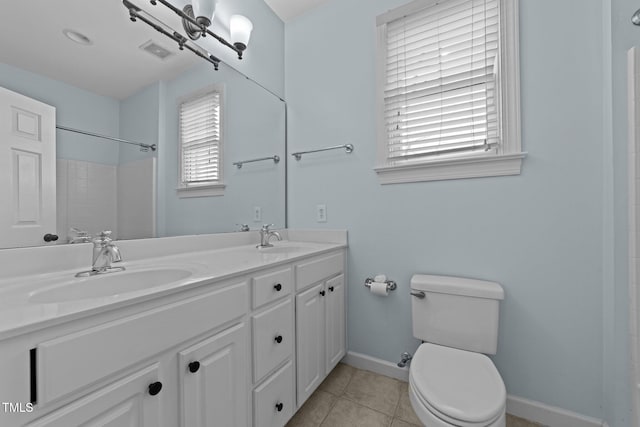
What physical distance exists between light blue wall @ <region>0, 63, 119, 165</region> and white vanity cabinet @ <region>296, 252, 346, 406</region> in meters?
1.00

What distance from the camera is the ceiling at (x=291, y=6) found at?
75.8 inches

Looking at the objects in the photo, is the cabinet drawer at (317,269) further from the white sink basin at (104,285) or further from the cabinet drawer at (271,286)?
the white sink basin at (104,285)

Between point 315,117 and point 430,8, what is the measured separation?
3.10 ft

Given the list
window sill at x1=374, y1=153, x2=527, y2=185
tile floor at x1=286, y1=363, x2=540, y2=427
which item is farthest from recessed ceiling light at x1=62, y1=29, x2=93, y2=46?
tile floor at x1=286, y1=363, x2=540, y2=427

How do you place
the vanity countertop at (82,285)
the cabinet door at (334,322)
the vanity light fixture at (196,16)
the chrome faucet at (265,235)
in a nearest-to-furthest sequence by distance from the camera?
the vanity countertop at (82,285), the vanity light fixture at (196,16), the cabinet door at (334,322), the chrome faucet at (265,235)

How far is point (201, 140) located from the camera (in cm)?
148

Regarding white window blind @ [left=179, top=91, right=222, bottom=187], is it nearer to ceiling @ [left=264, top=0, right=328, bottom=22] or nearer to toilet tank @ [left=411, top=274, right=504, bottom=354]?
ceiling @ [left=264, top=0, right=328, bottom=22]

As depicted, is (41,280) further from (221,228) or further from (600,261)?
(600,261)

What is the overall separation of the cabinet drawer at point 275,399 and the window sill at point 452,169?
1.20 m

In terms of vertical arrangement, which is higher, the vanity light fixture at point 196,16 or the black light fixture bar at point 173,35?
the vanity light fixture at point 196,16

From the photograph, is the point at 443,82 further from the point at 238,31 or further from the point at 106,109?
the point at 106,109

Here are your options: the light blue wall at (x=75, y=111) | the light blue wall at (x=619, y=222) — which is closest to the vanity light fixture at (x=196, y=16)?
the light blue wall at (x=75, y=111)

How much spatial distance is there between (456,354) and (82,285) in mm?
1506

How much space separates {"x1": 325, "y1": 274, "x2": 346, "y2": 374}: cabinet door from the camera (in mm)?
1529
